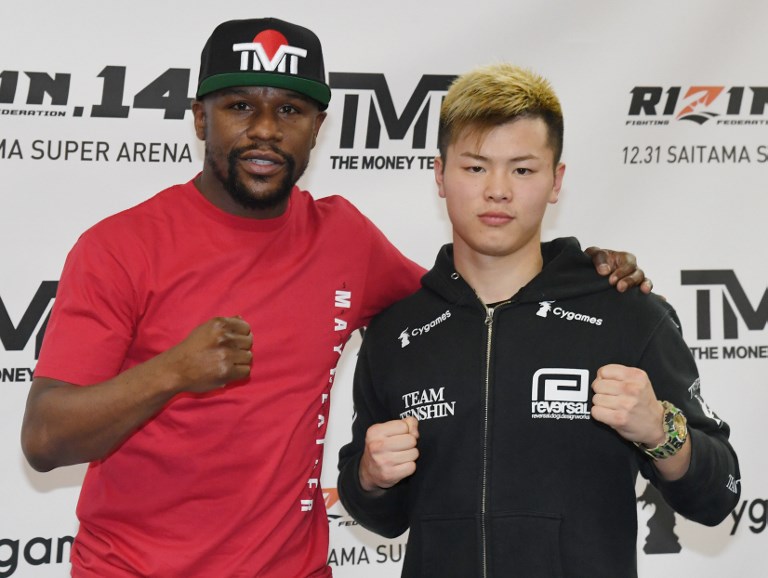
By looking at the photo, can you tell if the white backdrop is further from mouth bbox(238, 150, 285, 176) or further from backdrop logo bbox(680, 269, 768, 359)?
mouth bbox(238, 150, 285, 176)

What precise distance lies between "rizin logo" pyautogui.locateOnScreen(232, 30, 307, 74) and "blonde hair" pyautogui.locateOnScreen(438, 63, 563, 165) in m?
0.27

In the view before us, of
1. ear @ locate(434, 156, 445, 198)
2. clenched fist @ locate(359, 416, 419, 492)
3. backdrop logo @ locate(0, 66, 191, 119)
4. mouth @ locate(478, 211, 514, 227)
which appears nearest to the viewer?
clenched fist @ locate(359, 416, 419, 492)

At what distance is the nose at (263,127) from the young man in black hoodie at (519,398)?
0.28 metres

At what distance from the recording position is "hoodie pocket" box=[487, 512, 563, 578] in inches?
57.2

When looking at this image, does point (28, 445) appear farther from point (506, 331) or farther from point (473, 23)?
point (473, 23)

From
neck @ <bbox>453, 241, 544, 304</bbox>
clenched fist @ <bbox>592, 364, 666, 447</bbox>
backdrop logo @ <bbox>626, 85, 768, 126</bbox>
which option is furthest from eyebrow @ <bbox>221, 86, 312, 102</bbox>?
backdrop logo @ <bbox>626, 85, 768, 126</bbox>

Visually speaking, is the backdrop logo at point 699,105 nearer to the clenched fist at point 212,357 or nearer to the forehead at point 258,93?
the forehead at point 258,93

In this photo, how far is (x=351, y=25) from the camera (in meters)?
2.38

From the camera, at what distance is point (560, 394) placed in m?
1.51

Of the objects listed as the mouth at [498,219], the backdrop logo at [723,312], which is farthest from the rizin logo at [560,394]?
the backdrop logo at [723,312]

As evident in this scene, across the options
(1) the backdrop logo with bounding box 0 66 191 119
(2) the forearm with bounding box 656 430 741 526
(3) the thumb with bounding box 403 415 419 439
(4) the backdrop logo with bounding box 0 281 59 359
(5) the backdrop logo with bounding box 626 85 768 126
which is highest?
(5) the backdrop logo with bounding box 626 85 768 126

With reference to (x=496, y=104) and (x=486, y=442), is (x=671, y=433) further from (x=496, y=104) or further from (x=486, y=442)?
(x=496, y=104)

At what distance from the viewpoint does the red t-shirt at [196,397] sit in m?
1.48

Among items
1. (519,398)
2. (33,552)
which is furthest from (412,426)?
(33,552)
